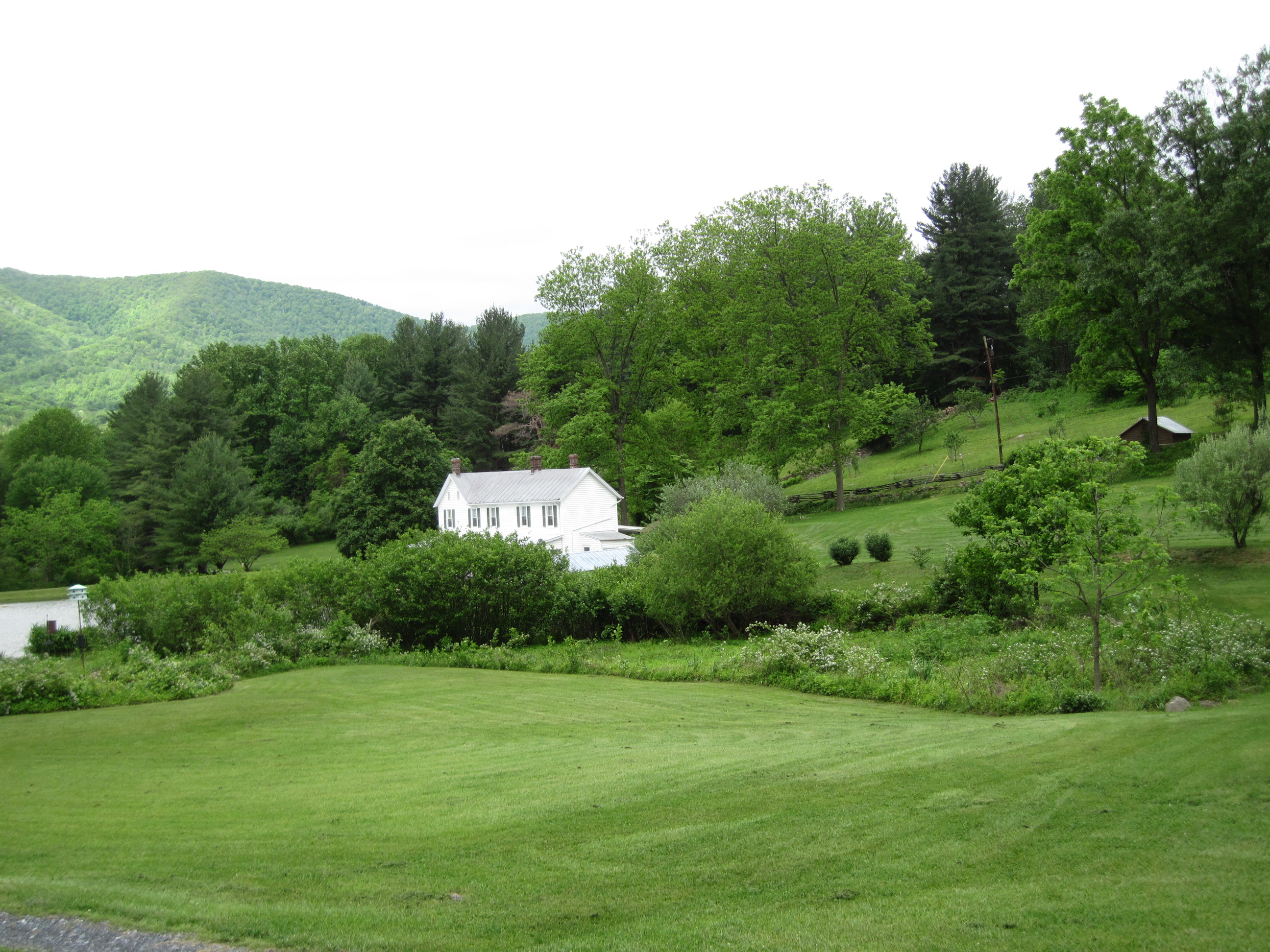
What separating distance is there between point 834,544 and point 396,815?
85.4 ft

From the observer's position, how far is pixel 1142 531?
49.3 ft

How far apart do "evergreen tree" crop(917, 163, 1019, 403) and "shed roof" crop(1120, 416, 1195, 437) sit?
21589 mm

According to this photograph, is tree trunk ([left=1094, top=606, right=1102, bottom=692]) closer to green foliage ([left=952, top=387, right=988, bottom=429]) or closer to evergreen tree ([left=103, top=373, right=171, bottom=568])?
green foliage ([left=952, top=387, right=988, bottom=429])

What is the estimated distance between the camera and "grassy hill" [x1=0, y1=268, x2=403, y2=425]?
113 metres

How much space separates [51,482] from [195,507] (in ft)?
42.8

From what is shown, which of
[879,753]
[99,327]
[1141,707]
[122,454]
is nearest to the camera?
[879,753]

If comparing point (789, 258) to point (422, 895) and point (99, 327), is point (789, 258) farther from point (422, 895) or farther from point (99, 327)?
point (99, 327)

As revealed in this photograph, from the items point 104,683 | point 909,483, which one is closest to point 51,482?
point 104,683

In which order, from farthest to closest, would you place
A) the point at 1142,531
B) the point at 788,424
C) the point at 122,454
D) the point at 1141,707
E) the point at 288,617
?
the point at 122,454, the point at 788,424, the point at 288,617, the point at 1142,531, the point at 1141,707

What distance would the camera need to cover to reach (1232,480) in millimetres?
23469

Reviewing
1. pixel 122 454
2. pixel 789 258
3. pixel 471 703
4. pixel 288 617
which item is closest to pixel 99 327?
pixel 122 454

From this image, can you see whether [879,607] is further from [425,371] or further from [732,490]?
[425,371]

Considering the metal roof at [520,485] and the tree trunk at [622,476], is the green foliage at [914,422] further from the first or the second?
the metal roof at [520,485]

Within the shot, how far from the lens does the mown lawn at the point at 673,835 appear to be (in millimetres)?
5797
